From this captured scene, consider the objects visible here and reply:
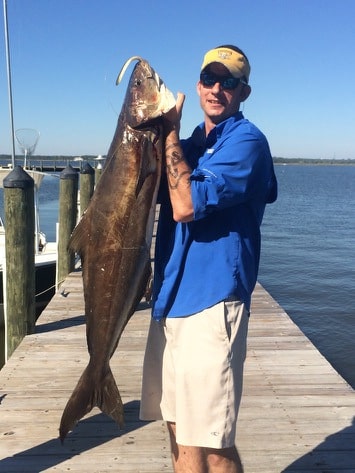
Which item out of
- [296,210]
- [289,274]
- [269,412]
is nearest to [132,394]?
[269,412]

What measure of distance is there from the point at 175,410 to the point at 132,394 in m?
1.97

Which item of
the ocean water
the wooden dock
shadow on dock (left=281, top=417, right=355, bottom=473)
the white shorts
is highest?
the white shorts

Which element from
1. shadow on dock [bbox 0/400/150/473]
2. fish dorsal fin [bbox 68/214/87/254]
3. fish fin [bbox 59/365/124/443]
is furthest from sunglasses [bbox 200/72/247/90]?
shadow on dock [bbox 0/400/150/473]

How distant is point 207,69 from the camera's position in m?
2.46

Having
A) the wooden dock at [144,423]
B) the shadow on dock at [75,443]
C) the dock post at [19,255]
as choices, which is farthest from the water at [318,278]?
the shadow on dock at [75,443]

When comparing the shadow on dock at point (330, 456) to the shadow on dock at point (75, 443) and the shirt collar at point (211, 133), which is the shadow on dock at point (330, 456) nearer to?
the shadow on dock at point (75, 443)

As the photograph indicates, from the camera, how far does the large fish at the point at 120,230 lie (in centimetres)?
236

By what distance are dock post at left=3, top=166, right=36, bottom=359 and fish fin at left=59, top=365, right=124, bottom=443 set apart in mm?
2890

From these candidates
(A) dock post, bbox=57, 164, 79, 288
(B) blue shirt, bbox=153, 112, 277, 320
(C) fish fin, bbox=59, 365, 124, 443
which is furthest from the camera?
(A) dock post, bbox=57, 164, 79, 288

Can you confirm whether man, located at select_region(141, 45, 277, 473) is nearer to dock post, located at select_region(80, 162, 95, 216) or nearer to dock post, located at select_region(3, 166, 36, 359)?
dock post, located at select_region(3, 166, 36, 359)

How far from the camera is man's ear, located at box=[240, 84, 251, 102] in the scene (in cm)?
249

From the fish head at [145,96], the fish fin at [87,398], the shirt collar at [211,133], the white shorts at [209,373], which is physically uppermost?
the fish head at [145,96]

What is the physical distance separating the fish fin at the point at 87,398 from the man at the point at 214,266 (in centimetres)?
53

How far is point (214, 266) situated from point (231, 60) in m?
1.00
